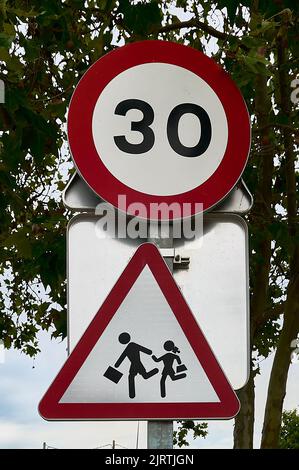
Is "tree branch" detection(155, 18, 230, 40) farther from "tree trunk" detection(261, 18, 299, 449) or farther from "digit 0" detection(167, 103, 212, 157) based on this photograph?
"digit 0" detection(167, 103, 212, 157)

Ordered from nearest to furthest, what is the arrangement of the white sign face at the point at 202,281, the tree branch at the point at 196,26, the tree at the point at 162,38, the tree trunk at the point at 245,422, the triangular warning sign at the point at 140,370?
1. the triangular warning sign at the point at 140,370
2. the white sign face at the point at 202,281
3. the tree at the point at 162,38
4. the tree branch at the point at 196,26
5. the tree trunk at the point at 245,422

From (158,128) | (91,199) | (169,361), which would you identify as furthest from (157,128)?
(169,361)

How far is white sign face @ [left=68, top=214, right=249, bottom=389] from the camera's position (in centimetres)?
283

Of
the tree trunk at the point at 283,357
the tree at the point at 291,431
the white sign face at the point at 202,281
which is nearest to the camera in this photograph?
the white sign face at the point at 202,281

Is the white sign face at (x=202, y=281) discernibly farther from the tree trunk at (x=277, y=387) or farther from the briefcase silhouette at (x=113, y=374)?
the tree trunk at (x=277, y=387)

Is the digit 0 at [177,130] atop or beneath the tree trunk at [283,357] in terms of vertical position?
beneath

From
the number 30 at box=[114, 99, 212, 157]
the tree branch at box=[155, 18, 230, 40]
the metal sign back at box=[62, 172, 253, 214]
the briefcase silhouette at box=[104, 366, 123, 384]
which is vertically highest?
the tree branch at box=[155, 18, 230, 40]

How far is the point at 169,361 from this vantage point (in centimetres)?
276

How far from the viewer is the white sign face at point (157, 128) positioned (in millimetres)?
2994

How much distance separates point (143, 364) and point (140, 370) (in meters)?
0.02

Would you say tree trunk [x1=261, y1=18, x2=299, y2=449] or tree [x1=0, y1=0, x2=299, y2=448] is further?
tree trunk [x1=261, y1=18, x2=299, y2=449]

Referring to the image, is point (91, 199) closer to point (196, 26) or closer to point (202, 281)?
point (202, 281)

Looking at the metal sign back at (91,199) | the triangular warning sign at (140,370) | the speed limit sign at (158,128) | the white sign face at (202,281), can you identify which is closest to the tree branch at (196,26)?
the speed limit sign at (158,128)

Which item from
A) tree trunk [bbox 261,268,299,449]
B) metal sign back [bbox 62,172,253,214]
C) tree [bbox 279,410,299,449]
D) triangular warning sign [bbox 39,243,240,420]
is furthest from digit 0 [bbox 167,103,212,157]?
tree [bbox 279,410,299,449]
